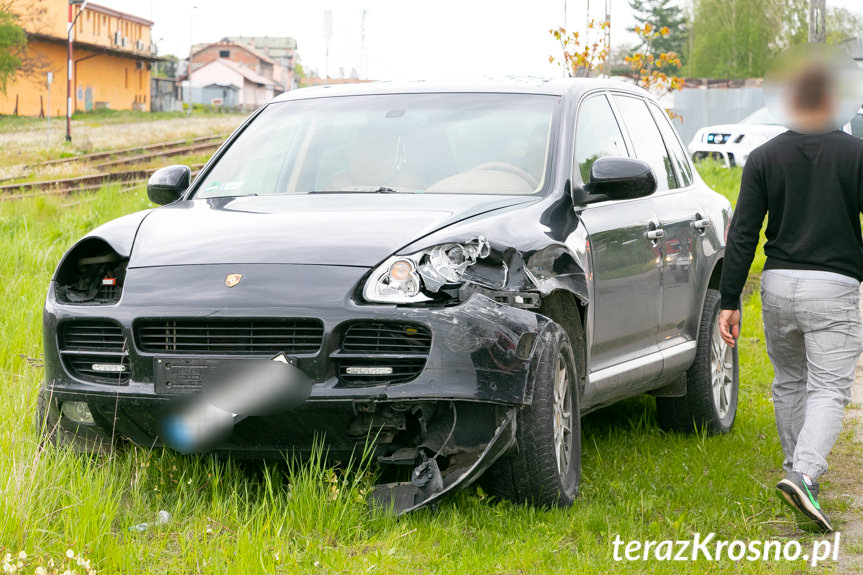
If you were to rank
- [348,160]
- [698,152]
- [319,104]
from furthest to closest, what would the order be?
1. [698,152]
2. [319,104]
3. [348,160]

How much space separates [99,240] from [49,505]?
108 cm

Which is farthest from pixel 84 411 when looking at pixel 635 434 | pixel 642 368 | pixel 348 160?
pixel 635 434

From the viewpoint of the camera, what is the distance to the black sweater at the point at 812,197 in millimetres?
4766

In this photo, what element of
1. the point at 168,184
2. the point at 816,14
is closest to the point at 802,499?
the point at 168,184

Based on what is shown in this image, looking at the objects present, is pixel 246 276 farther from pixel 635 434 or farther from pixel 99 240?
pixel 635 434

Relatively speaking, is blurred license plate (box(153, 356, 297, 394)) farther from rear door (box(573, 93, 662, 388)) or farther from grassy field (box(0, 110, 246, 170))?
grassy field (box(0, 110, 246, 170))

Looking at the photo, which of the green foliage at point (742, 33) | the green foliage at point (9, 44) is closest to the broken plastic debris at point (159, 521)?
the green foliage at point (9, 44)

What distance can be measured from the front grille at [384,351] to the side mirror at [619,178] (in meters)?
1.41

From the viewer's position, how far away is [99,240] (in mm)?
4672

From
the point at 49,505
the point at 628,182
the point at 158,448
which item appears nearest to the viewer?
the point at 49,505

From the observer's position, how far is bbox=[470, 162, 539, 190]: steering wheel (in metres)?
5.27

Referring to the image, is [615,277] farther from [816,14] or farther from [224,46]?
[224,46]

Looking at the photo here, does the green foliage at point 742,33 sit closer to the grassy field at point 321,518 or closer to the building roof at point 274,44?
the building roof at point 274,44

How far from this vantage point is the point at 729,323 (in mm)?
5070
